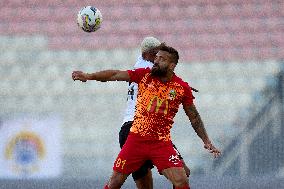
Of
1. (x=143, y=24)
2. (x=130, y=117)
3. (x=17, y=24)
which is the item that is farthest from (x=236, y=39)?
(x=130, y=117)

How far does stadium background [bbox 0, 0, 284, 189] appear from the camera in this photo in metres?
12.6

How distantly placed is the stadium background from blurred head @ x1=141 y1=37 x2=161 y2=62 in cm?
457

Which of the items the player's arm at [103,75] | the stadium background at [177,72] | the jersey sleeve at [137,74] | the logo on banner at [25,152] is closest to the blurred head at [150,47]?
the jersey sleeve at [137,74]

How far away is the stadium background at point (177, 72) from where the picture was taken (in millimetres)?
12641

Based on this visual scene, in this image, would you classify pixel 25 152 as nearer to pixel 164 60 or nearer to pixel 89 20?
pixel 89 20

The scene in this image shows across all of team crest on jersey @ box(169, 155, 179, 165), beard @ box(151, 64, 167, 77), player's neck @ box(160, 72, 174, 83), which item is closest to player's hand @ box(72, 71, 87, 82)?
beard @ box(151, 64, 167, 77)

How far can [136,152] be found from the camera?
6676 mm

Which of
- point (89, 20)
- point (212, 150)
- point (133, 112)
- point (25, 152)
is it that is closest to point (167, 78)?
point (212, 150)

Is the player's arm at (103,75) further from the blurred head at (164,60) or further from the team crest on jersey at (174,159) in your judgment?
the team crest on jersey at (174,159)

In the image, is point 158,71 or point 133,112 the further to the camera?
point 133,112

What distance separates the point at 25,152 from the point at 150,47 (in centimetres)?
580

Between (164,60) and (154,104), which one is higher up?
(164,60)

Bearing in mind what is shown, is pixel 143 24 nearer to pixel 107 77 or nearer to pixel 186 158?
pixel 186 158

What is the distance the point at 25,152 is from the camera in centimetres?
1262
